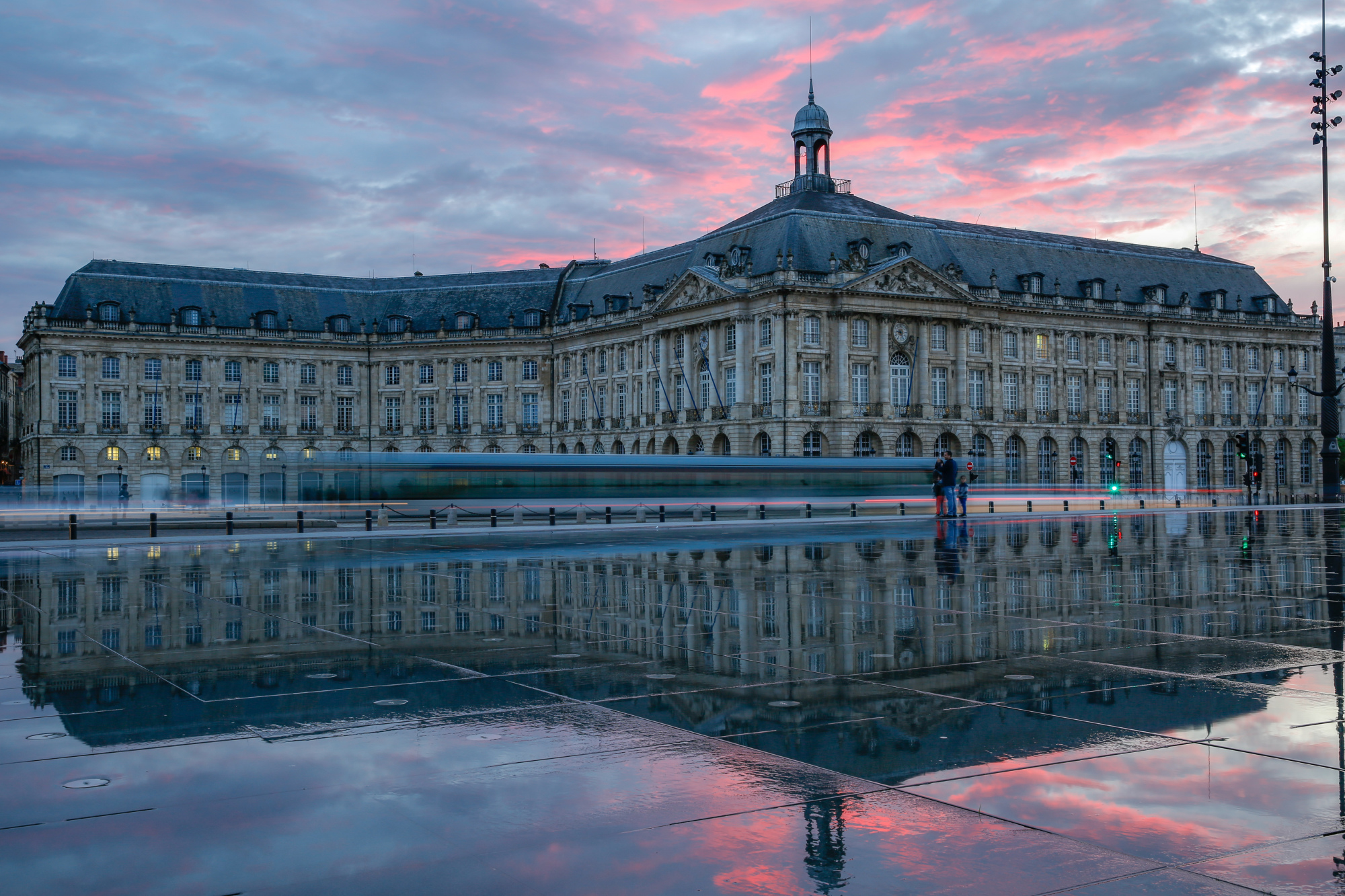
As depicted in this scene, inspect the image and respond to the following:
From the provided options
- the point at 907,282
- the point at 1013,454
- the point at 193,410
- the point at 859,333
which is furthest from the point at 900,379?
the point at 193,410

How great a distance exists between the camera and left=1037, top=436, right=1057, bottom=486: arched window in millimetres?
91375

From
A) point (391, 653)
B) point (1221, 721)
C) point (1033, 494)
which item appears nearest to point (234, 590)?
point (391, 653)

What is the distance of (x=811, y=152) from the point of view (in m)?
94.1

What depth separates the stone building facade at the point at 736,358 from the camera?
3263 inches

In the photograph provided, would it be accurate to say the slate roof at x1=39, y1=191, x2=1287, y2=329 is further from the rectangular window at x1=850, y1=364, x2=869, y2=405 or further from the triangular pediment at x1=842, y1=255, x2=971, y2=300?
the rectangular window at x1=850, y1=364, x2=869, y2=405

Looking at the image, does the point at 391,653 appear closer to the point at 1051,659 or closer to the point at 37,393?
the point at 1051,659

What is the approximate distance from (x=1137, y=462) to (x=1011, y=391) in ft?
45.4

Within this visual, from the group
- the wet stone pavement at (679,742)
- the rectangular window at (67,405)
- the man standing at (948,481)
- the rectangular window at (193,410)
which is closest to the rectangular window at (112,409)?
the rectangular window at (67,405)

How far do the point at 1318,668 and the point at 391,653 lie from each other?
900 centimetres

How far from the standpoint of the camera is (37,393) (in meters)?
102

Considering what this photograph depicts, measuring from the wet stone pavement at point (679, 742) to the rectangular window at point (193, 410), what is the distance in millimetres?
90570

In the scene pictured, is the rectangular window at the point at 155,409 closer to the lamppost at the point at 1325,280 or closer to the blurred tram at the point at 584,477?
the blurred tram at the point at 584,477

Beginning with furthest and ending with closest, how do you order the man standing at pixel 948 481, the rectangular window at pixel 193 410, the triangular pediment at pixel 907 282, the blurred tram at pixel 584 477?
the rectangular window at pixel 193 410 → the triangular pediment at pixel 907 282 → the blurred tram at pixel 584 477 → the man standing at pixel 948 481

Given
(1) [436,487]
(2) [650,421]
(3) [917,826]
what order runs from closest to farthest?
(3) [917,826] < (1) [436,487] < (2) [650,421]
